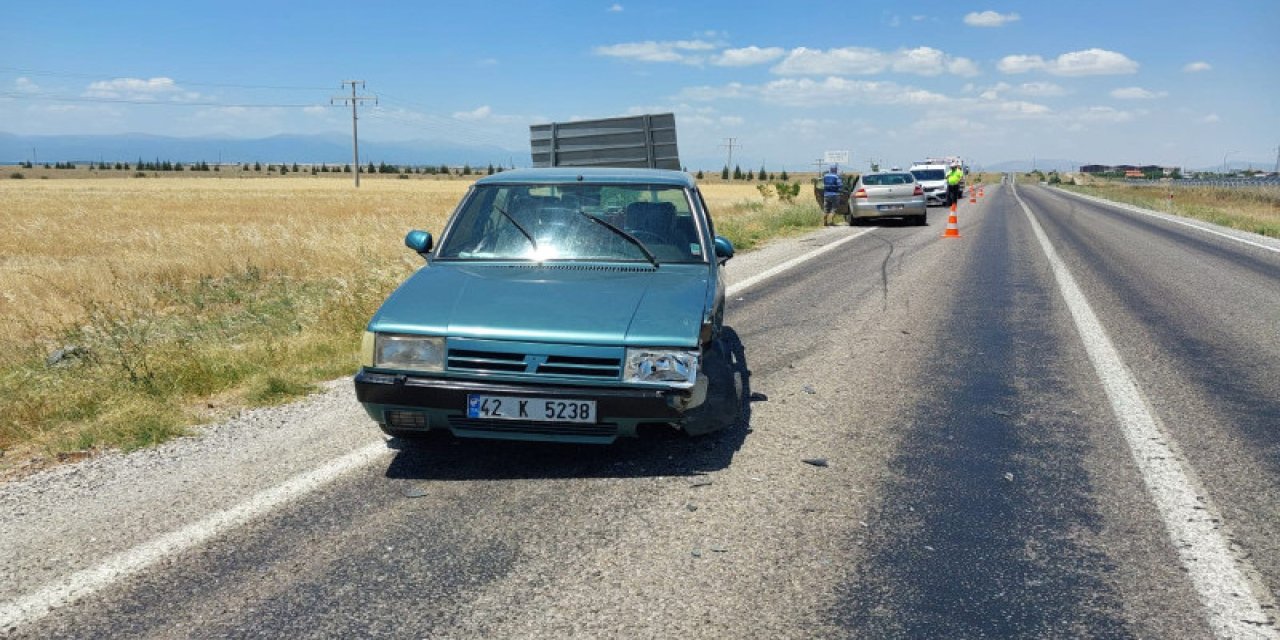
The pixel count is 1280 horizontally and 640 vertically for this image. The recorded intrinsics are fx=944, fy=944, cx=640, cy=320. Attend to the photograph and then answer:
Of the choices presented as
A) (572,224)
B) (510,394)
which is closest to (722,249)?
(572,224)

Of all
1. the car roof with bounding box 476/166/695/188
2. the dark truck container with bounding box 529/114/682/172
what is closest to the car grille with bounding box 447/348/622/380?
the car roof with bounding box 476/166/695/188

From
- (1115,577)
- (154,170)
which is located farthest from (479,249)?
(154,170)

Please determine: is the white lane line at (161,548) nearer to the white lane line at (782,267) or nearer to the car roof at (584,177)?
the car roof at (584,177)

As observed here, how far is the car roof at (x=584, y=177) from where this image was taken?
5.91m

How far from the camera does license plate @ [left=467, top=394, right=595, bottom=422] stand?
168 inches

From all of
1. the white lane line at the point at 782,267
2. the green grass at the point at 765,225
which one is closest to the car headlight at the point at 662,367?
the white lane line at the point at 782,267

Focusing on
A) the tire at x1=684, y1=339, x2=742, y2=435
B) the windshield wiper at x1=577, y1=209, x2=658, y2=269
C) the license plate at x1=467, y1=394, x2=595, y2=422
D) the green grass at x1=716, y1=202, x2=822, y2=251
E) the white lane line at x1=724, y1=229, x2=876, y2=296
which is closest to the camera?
the license plate at x1=467, y1=394, x2=595, y2=422

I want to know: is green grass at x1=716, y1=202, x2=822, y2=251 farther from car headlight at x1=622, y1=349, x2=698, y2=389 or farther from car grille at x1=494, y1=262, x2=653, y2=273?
car headlight at x1=622, y1=349, x2=698, y2=389

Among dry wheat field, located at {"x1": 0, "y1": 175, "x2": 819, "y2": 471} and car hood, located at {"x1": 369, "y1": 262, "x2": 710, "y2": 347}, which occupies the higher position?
car hood, located at {"x1": 369, "y1": 262, "x2": 710, "y2": 347}

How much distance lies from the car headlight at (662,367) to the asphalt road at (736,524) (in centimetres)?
51

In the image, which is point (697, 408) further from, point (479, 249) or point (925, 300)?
point (925, 300)

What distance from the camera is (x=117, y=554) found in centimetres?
361

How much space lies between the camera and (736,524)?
3.94 metres

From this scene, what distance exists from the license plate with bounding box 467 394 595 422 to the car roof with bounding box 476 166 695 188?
6.43ft
